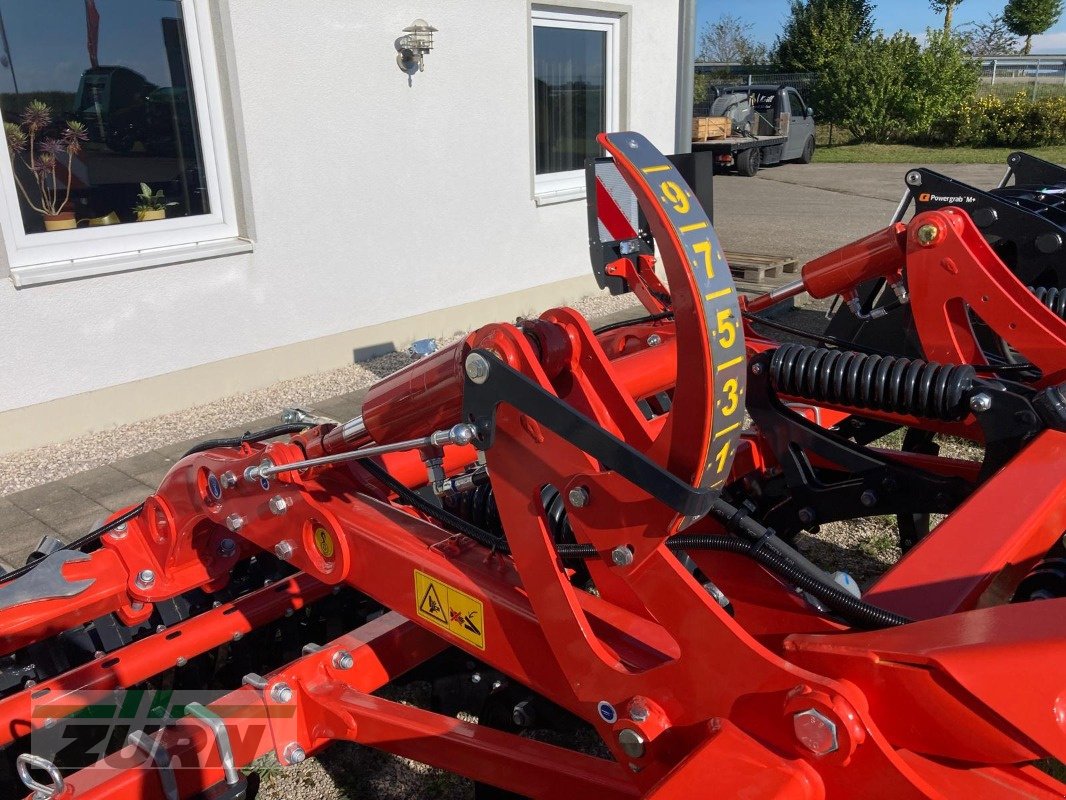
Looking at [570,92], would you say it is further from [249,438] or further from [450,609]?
[450,609]

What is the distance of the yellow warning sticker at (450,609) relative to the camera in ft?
6.57

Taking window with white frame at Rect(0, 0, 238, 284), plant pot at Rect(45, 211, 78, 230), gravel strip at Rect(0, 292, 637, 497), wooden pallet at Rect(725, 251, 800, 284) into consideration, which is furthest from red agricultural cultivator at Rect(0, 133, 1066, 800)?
wooden pallet at Rect(725, 251, 800, 284)

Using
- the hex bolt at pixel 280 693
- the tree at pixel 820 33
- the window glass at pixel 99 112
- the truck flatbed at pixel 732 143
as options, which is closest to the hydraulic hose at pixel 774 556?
the hex bolt at pixel 280 693

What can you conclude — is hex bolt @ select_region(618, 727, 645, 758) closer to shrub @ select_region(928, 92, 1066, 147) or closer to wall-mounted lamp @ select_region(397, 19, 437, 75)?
wall-mounted lamp @ select_region(397, 19, 437, 75)

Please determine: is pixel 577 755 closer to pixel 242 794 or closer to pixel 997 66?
pixel 242 794

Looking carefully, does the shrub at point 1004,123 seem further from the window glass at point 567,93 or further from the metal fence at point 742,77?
the window glass at point 567,93

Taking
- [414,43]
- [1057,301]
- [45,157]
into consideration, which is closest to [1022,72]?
[414,43]

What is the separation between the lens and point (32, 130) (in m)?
5.21

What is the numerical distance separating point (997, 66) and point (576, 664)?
38023mm

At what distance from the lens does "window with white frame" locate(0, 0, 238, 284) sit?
514cm

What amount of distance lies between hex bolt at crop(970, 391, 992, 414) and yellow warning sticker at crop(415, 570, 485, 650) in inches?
53.3

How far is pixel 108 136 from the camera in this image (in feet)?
18.3

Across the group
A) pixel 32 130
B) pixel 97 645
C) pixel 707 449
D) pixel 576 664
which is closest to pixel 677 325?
pixel 707 449

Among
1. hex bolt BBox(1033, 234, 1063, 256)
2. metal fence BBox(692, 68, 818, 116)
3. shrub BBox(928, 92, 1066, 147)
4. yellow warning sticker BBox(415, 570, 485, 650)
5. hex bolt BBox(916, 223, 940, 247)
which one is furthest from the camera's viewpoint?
metal fence BBox(692, 68, 818, 116)
